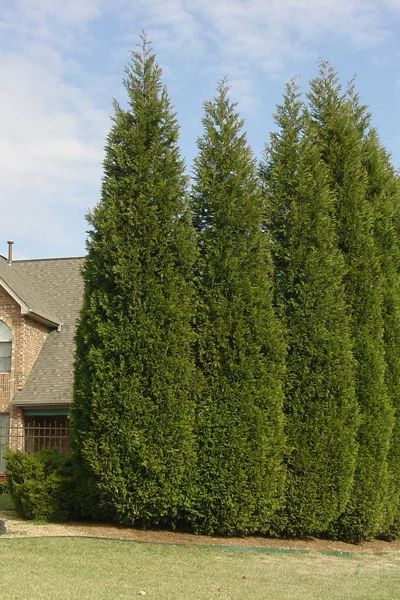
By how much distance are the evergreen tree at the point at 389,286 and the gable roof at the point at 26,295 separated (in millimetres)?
10851

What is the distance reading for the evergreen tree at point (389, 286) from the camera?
14617mm

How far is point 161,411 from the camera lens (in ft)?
38.7

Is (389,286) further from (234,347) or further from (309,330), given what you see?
(234,347)

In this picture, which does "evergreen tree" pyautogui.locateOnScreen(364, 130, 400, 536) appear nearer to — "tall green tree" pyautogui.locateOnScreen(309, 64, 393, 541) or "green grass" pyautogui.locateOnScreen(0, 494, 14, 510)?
"tall green tree" pyautogui.locateOnScreen(309, 64, 393, 541)

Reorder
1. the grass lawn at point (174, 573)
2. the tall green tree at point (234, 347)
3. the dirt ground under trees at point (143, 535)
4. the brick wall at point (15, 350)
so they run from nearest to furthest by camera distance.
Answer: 1. the grass lawn at point (174, 573)
2. the dirt ground under trees at point (143, 535)
3. the tall green tree at point (234, 347)
4. the brick wall at point (15, 350)

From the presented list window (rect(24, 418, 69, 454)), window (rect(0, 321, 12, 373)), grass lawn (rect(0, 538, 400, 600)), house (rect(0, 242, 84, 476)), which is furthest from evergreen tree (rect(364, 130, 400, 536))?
window (rect(0, 321, 12, 373))

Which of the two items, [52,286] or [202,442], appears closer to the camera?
[202,442]

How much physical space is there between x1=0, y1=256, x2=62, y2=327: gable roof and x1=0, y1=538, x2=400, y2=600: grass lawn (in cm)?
1179

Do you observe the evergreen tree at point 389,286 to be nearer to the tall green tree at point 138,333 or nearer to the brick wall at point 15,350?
the tall green tree at point 138,333

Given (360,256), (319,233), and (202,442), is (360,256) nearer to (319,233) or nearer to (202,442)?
(319,233)

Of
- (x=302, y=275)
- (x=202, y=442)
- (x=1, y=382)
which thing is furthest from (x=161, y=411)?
(x=1, y=382)

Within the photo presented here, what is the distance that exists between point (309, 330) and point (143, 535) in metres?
4.54

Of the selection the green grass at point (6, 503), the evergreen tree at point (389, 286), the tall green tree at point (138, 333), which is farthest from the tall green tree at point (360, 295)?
the green grass at point (6, 503)

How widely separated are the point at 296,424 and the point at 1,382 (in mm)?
11927
